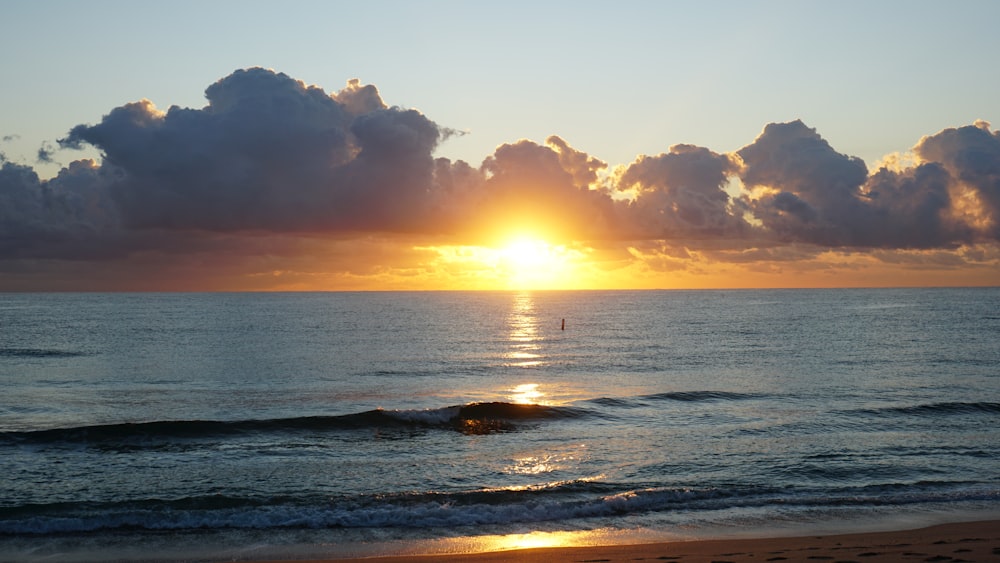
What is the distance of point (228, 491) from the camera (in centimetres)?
2388

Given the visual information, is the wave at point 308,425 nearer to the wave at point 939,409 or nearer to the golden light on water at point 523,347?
the wave at point 939,409

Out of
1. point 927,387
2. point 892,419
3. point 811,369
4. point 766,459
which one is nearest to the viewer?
point 766,459

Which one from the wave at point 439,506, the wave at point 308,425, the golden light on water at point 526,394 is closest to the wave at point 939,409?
the wave at point 439,506

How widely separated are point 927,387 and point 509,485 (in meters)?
34.7

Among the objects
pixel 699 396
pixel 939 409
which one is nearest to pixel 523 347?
pixel 699 396

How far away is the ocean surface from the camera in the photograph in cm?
2038

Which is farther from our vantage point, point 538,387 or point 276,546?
point 538,387

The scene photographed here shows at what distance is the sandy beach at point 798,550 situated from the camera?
632 inches

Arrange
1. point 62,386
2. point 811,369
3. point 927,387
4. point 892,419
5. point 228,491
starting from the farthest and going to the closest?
1. point 811,369
2. point 62,386
3. point 927,387
4. point 892,419
5. point 228,491

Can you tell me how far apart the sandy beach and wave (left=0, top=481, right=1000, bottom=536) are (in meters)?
3.32

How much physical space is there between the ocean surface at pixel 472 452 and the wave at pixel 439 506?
0.08m

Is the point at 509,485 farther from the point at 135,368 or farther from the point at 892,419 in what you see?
the point at 135,368

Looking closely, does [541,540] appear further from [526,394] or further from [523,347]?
[523,347]

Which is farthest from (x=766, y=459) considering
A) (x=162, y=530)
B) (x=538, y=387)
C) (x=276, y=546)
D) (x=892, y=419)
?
(x=538, y=387)
